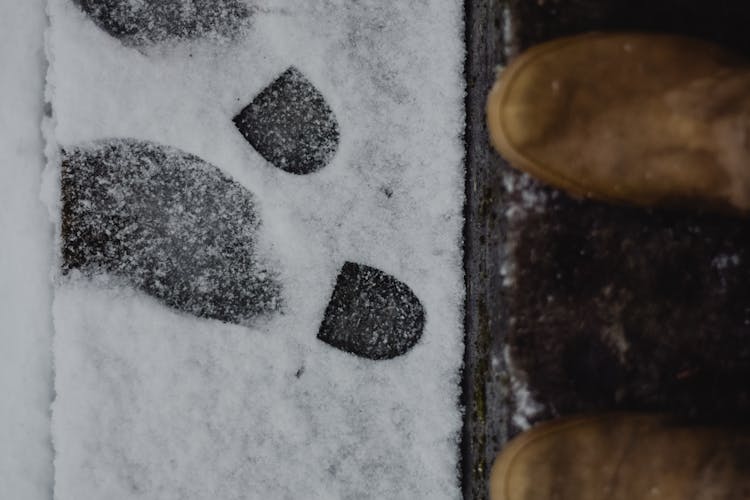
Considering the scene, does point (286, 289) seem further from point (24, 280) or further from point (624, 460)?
point (624, 460)

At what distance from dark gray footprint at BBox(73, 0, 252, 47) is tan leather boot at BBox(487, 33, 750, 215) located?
44 cm

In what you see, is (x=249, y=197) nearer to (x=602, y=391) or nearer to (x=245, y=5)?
(x=245, y=5)

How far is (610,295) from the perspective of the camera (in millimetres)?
876

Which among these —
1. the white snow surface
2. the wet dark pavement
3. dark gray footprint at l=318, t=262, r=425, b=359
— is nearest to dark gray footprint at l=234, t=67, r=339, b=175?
the white snow surface

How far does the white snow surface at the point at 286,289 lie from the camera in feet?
3.33

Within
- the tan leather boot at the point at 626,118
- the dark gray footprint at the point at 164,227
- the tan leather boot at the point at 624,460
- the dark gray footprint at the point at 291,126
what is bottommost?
the tan leather boot at the point at 624,460

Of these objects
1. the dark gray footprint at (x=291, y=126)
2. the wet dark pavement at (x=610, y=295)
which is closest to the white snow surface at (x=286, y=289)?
the dark gray footprint at (x=291, y=126)

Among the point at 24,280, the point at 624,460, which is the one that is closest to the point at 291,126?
the point at 24,280

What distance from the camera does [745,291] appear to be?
0.89 metres

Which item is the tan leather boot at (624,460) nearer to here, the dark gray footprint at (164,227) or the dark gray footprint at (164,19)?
the dark gray footprint at (164,227)

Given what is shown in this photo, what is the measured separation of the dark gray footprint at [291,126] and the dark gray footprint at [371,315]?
0.58 ft

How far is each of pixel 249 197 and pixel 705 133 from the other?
2.05 feet

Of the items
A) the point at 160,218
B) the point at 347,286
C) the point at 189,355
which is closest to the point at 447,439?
the point at 347,286

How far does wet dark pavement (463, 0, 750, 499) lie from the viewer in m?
0.88
